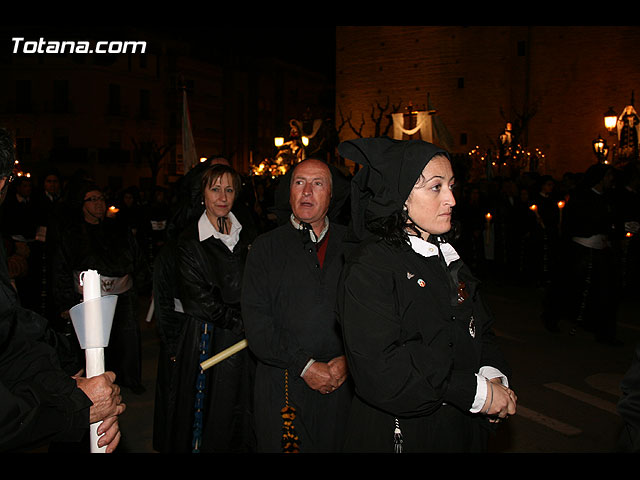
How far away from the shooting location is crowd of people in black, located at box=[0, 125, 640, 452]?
4.14m

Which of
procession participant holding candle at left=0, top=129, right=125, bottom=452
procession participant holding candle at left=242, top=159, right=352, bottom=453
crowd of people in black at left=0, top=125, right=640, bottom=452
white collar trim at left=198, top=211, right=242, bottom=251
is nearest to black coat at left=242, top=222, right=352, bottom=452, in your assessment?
procession participant holding candle at left=242, top=159, right=352, bottom=453

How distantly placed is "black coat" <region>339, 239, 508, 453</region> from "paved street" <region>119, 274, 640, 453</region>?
2.64 m

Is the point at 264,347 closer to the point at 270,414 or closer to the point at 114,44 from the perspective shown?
the point at 270,414

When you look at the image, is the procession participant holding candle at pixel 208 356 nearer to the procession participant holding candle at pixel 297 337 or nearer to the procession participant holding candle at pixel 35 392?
the procession participant holding candle at pixel 297 337

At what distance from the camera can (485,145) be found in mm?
37406

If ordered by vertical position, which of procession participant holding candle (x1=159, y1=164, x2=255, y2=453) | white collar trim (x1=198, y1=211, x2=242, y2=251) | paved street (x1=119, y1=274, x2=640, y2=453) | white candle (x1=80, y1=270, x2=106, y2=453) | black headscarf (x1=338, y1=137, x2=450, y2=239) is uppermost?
black headscarf (x1=338, y1=137, x2=450, y2=239)

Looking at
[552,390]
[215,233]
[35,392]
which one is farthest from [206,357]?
[552,390]

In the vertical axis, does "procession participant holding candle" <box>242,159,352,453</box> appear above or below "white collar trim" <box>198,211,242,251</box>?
below

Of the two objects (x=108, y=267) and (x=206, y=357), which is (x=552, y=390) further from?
(x=108, y=267)

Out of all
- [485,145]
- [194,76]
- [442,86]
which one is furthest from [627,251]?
[194,76]

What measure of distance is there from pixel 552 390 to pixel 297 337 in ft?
13.1

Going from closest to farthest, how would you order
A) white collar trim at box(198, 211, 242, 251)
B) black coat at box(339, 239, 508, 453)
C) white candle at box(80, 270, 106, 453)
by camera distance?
1. white candle at box(80, 270, 106, 453)
2. black coat at box(339, 239, 508, 453)
3. white collar trim at box(198, 211, 242, 251)

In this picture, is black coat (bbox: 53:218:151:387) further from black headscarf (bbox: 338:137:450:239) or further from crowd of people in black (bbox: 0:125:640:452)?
black headscarf (bbox: 338:137:450:239)

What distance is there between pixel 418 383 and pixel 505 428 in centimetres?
344
